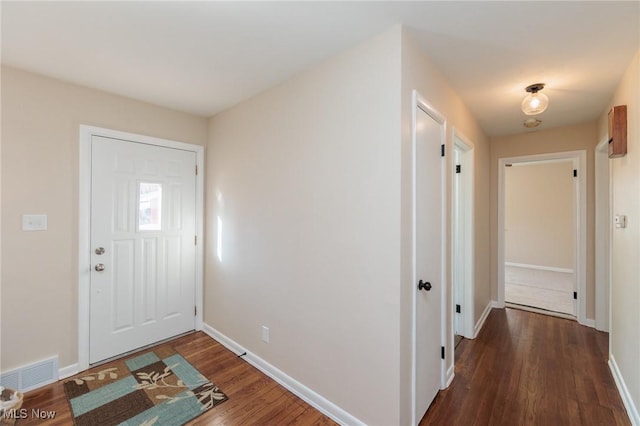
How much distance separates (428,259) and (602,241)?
2811 millimetres

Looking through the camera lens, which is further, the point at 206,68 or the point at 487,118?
the point at 487,118

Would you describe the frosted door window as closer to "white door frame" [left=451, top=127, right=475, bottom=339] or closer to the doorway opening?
"white door frame" [left=451, top=127, right=475, bottom=339]

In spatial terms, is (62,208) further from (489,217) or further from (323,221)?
(489,217)

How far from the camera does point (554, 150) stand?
3.46 m

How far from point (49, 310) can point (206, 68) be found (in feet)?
7.48

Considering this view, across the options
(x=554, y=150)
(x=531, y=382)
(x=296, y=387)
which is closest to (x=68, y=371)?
(x=296, y=387)

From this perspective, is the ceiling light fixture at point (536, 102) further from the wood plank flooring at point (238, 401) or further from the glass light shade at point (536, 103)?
the wood plank flooring at point (238, 401)

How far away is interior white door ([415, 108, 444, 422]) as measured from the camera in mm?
1730

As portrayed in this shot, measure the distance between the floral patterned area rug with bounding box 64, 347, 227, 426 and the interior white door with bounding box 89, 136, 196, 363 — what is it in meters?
0.28

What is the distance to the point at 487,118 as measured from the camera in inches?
121

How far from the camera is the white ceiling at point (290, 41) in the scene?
143 centimetres

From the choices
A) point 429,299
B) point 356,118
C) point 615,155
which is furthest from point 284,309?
point 615,155

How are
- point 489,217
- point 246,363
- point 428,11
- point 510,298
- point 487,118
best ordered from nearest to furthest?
1. point 428,11
2. point 246,363
3. point 487,118
4. point 489,217
5. point 510,298

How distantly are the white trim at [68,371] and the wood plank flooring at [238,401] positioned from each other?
7cm
